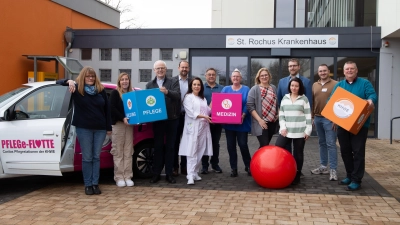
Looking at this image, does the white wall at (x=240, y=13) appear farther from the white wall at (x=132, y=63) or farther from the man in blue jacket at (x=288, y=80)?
the man in blue jacket at (x=288, y=80)

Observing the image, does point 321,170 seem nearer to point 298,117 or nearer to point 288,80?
point 298,117

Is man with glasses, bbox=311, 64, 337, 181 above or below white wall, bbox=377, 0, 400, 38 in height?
below

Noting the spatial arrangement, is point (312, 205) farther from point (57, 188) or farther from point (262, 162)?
point (57, 188)

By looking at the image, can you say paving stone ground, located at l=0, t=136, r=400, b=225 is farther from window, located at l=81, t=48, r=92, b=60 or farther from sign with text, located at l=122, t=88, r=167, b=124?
window, located at l=81, t=48, r=92, b=60

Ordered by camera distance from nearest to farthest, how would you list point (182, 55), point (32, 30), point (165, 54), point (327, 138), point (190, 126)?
point (190, 126), point (327, 138), point (32, 30), point (182, 55), point (165, 54)

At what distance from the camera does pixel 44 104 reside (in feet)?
20.1

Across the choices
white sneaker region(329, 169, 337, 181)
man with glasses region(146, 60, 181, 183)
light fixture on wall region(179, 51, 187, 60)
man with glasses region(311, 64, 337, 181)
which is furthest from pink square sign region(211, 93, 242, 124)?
light fixture on wall region(179, 51, 187, 60)

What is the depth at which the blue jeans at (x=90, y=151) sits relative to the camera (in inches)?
227

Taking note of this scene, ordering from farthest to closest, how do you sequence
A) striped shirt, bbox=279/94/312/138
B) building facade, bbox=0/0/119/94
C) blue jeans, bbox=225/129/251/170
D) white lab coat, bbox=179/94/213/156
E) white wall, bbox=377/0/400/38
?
building facade, bbox=0/0/119/94, white wall, bbox=377/0/400/38, blue jeans, bbox=225/129/251/170, white lab coat, bbox=179/94/213/156, striped shirt, bbox=279/94/312/138

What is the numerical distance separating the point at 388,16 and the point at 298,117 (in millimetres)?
7424

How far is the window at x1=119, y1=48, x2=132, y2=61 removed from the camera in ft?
46.7

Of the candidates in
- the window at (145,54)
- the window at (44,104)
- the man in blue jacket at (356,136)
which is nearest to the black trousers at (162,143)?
the window at (44,104)

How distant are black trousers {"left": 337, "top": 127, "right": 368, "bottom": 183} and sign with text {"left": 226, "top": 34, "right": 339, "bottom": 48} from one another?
7.34 metres

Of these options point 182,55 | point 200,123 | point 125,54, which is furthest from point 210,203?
point 125,54
